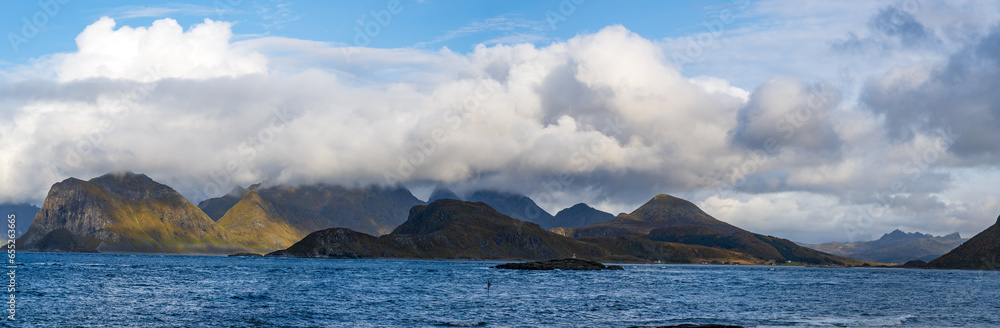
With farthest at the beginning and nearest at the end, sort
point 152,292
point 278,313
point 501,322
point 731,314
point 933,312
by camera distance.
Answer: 1. point 152,292
2. point 933,312
3. point 731,314
4. point 278,313
5. point 501,322

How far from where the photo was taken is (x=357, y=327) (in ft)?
251

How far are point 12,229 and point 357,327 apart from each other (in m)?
39.3

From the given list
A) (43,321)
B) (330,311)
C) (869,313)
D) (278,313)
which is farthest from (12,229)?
(869,313)

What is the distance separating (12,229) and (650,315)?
75.7 meters

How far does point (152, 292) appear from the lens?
115375 mm

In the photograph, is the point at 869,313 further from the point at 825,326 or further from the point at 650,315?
the point at 650,315

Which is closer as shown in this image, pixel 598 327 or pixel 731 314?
pixel 598 327

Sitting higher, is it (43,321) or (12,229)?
(12,229)

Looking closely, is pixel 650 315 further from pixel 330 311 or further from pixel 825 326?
pixel 330 311

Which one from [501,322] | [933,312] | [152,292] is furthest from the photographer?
[152,292]

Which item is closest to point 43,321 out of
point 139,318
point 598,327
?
point 139,318

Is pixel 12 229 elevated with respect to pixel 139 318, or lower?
elevated

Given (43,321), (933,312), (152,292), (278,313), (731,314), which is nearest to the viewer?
(43,321)

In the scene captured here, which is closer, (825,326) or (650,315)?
(825,326)
